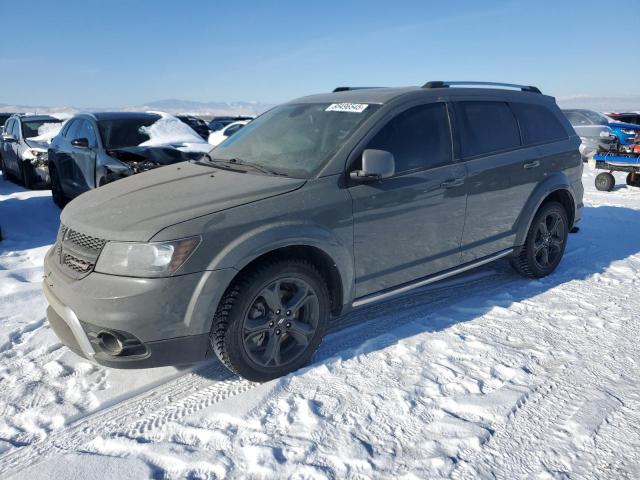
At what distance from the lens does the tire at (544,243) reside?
489 cm

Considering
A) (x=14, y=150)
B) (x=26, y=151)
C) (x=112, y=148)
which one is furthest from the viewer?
(x=14, y=150)

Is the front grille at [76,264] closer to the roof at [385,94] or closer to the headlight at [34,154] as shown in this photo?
the roof at [385,94]

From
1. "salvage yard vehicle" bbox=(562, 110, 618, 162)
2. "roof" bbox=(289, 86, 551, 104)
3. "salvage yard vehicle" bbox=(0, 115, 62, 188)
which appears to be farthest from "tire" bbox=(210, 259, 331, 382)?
"salvage yard vehicle" bbox=(562, 110, 618, 162)

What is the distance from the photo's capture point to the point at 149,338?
9.10 feet

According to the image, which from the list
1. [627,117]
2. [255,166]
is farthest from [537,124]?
[627,117]

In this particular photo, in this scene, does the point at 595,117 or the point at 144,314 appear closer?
the point at 144,314

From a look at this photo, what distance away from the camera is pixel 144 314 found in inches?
107

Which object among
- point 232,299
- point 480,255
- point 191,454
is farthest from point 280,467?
point 480,255

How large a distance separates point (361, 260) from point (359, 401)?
3.11 ft

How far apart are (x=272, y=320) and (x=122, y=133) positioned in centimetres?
539

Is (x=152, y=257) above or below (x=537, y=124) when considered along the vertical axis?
below

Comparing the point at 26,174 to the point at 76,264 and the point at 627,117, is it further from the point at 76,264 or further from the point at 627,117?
the point at 627,117

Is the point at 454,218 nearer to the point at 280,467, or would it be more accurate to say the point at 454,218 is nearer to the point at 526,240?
the point at 526,240

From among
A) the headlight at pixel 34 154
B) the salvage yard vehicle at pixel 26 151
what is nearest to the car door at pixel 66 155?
the salvage yard vehicle at pixel 26 151
